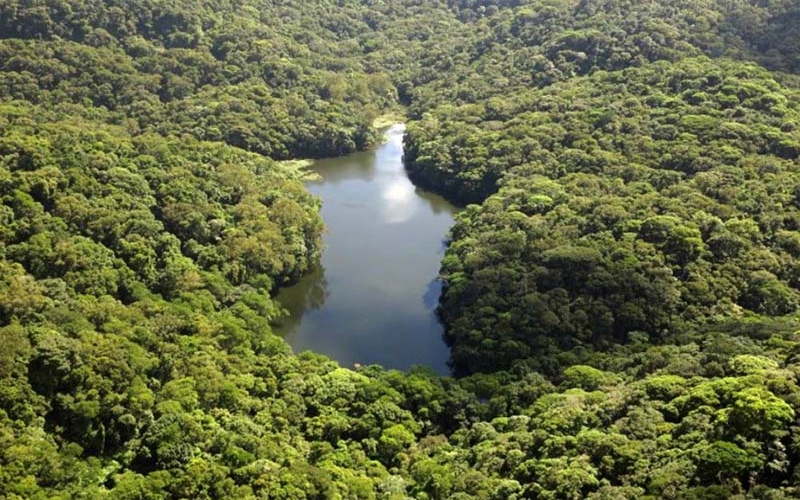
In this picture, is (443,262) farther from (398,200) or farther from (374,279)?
(398,200)

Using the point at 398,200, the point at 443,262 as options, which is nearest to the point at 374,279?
the point at 443,262

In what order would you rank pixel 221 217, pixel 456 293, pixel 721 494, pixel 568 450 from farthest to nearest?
1. pixel 221 217
2. pixel 456 293
3. pixel 568 450
4. pixel 721 494

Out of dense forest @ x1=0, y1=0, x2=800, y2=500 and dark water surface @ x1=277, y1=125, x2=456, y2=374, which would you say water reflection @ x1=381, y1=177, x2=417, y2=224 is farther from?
dense forest @ x1=0, y1=0, x2=800, y2=500

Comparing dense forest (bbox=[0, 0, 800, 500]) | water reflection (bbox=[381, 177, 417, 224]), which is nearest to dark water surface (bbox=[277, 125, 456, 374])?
water reflection (bbox=[381, 177, 417, 224])

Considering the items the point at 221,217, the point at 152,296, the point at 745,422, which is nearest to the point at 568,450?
the point at 745,422

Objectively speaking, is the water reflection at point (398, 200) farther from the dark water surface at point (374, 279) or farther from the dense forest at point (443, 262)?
the dense forest at point (443, 262)

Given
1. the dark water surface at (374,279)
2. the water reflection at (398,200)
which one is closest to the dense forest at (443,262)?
the dark water surface at (374,279)

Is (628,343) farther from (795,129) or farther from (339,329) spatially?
(795,129)
